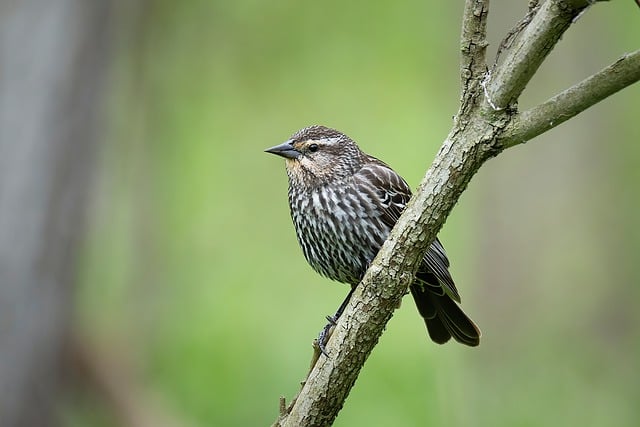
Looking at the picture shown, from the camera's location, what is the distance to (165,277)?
29.8 ft

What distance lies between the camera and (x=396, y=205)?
14.4 feet

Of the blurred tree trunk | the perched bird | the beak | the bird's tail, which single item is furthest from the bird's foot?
the blurred tree trunk

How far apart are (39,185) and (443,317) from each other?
2933mm

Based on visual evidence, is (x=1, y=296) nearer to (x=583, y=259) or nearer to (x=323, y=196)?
(x=323, y=196)

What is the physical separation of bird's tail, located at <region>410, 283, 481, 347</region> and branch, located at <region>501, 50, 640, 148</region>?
1.64 m

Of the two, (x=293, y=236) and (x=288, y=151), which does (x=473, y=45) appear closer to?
(x=288, y=151)

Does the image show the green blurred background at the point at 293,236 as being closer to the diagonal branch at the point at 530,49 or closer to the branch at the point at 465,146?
the branch at the point at 465,146

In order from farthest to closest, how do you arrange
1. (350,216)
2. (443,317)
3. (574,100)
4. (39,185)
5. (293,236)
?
(293,236), (39,185), (443,317), (350,216), (574,100)

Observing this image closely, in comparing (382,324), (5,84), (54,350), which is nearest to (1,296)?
(54,350)

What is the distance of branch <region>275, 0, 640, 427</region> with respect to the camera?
2691 millimetres

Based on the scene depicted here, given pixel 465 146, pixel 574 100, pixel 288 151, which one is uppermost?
pixel 288 151

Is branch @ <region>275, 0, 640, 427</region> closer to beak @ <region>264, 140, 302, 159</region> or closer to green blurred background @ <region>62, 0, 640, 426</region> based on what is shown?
beak @ <region>264, 140, 302, 159</region>

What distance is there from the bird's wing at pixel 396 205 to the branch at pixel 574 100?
1272 millimetres

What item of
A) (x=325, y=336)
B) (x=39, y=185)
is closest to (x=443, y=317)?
(x=325, y=336)
